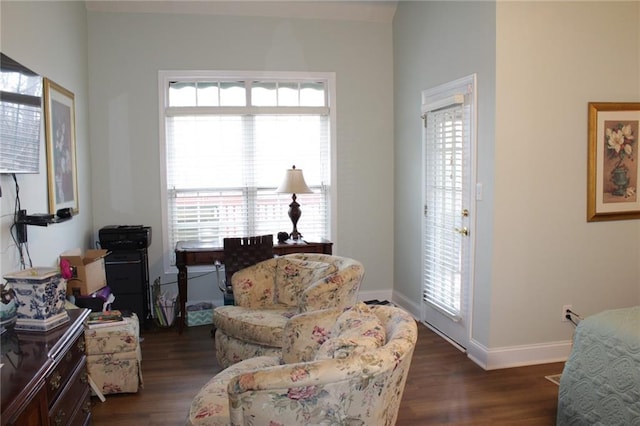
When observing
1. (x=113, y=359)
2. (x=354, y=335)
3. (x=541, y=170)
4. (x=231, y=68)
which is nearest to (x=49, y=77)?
(x=231, y=68)

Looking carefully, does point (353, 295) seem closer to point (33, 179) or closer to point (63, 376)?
point (63, 376)

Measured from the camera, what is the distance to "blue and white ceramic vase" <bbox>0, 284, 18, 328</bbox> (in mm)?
2213

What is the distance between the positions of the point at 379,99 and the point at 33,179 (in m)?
3.42

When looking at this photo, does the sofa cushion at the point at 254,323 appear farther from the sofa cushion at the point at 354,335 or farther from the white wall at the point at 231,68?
the white wall at the point at 231,68

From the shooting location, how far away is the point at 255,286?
3879 mm

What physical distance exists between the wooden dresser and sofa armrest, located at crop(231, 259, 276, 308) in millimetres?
1373

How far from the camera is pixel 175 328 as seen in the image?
15.5 feet

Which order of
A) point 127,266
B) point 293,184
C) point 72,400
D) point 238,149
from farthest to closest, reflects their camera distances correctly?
1. point 238,149
2. point 293,184
3. point 127,266
4. point 72,400

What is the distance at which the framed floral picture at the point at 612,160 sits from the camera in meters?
3.68

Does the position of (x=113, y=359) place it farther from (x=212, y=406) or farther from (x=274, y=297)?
(x=212, y=406)

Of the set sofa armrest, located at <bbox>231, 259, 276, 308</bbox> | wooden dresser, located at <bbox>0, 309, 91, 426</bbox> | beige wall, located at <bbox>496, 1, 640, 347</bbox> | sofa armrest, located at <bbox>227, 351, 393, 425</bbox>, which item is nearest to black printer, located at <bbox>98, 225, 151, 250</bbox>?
sofa armrest, located at <bbox>231, 259, 276, 308</bbox>

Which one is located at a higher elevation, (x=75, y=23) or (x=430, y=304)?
(x=75, y=23)

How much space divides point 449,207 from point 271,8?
2.69 m

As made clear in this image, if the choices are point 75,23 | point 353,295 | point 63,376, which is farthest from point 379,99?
point 63,376
